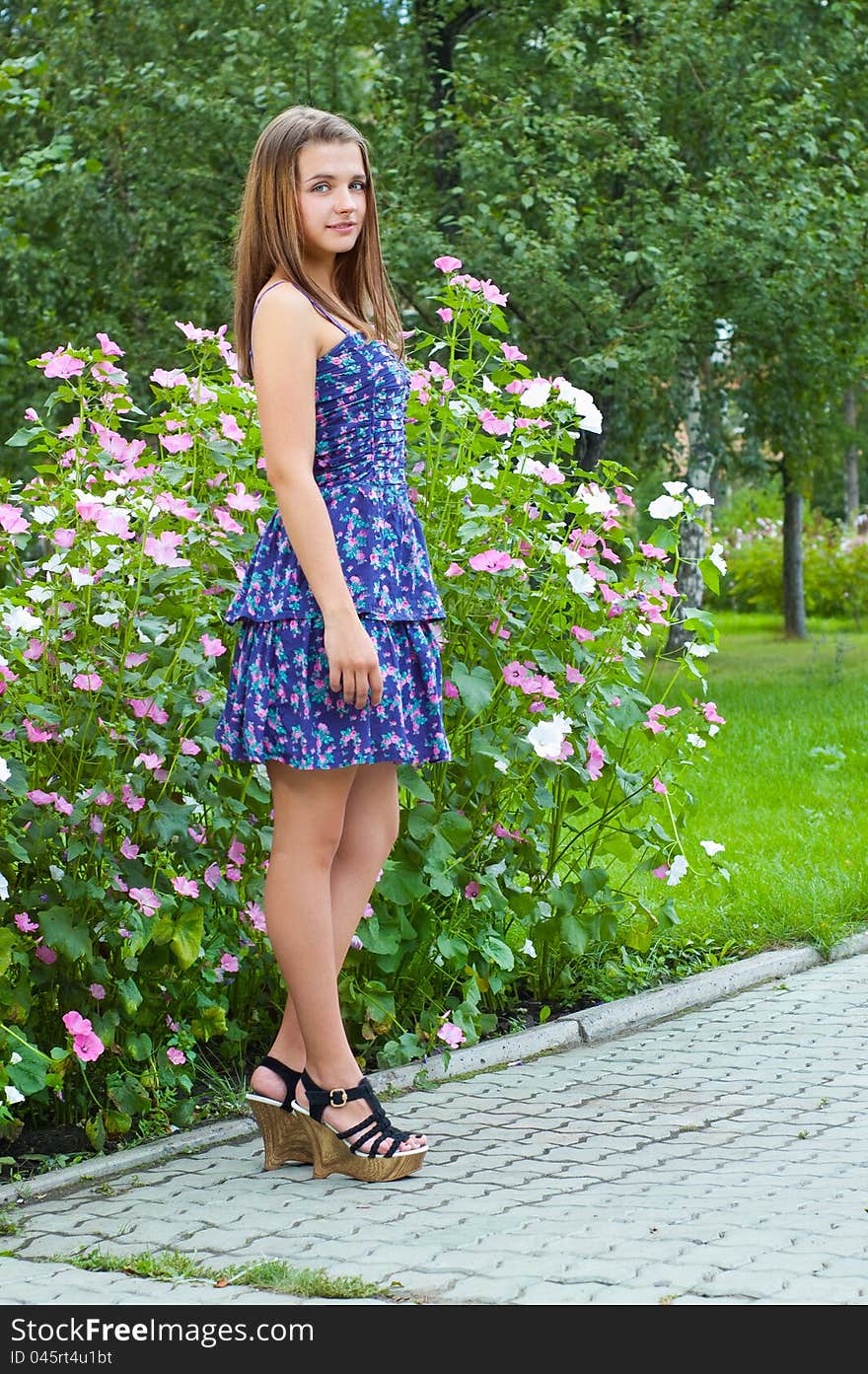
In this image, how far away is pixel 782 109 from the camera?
14.2 meters

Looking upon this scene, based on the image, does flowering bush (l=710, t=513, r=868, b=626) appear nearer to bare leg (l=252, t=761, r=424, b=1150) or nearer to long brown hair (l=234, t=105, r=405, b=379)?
long brown hair (l=234, t=105, r=405, b=379)

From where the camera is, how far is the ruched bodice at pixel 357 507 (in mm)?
3945

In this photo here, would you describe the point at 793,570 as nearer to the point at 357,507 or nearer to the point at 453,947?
the point at 453,947

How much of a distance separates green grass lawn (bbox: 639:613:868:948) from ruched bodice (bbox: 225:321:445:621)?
2.13 meters

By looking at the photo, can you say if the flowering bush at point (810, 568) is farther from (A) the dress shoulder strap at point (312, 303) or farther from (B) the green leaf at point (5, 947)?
(B) the green leaf at point (5, 947)

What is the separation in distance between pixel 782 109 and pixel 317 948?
11690 mm

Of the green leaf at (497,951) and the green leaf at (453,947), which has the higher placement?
the green leaf at (453,947)

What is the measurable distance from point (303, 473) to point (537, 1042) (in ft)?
6.95

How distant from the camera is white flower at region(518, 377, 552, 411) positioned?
5.01 m

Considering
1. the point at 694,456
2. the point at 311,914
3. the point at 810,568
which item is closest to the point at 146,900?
the point at 311,914

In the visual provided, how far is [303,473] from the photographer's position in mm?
3832

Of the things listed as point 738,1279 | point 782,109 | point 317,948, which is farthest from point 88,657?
point 782,109

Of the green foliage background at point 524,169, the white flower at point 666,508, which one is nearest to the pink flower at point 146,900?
the white flower at point 666,508

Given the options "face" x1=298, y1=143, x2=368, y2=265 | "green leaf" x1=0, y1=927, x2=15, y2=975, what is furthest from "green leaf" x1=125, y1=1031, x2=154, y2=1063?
"face" x1=298, y1=143, x2=368, y2=265
